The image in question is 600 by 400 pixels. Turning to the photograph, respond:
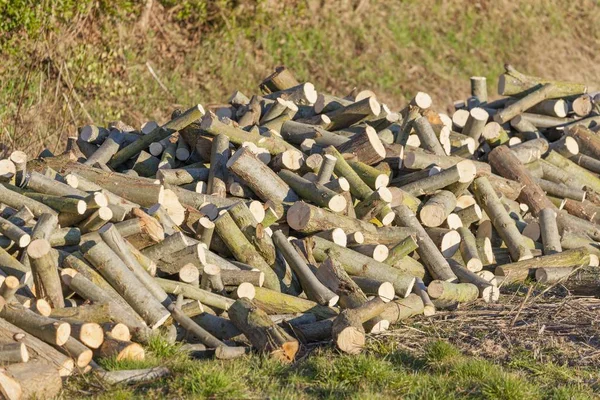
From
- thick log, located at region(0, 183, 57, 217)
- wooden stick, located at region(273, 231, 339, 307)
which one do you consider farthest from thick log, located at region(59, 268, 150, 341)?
wooden stick, located at region(273, 231, 339, 307)

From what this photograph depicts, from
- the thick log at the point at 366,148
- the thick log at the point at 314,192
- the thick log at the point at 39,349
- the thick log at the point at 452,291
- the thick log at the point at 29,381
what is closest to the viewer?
the thick log at the point at 29,381

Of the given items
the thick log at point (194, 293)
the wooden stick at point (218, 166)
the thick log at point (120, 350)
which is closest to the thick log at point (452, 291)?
the thick log at point (194, 293)

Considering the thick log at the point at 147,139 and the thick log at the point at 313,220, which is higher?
the thick log at the point at 147,139

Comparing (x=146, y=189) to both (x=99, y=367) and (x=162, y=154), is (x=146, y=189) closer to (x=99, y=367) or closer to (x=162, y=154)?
(x=162, y=154)

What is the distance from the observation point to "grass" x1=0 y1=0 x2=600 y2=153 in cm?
1128

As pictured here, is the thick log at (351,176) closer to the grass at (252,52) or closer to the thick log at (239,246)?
the thick log at (239,246)

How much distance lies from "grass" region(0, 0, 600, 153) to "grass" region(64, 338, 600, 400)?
515 centimetres

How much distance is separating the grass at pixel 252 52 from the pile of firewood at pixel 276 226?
2.87m

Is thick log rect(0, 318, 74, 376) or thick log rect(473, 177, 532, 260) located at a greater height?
thick log rect(0, 318, 74, 376)

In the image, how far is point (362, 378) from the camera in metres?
5.31

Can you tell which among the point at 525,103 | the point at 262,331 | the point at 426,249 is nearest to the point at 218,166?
the point at 426,249

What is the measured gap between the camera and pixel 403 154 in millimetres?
8172

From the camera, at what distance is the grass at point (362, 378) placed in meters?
4.97

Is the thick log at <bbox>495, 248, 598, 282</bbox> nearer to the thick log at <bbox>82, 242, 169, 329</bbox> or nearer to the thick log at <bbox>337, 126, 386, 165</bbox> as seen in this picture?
the thick log at <bbox>337, 126, 386, 165</bbox>
